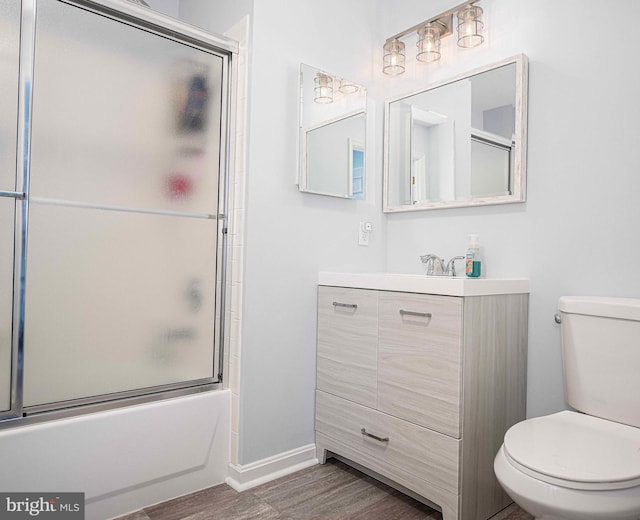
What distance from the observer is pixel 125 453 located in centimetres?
170

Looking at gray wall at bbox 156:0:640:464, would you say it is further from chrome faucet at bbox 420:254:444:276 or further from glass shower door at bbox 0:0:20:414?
glass shower door at bbox 0:0:20:414

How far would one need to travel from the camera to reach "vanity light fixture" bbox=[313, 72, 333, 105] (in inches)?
85.6

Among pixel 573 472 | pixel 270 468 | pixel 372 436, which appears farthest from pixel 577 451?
pixel 270 468

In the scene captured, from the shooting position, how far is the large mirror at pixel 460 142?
1936mm

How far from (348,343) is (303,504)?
0.66m

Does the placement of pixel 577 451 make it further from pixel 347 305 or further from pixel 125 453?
pixel 125 453

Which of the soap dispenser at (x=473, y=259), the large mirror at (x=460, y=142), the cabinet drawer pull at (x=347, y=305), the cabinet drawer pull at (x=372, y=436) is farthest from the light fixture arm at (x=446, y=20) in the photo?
the cabinet drawer pull at (x=372, y=436)

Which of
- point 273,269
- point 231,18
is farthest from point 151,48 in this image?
point 273,269

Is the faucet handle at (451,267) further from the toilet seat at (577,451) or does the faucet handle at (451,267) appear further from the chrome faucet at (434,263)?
the toilet seat at (577,451)

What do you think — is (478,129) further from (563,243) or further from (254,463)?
(254,463)

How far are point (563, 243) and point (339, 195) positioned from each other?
1.00 meters

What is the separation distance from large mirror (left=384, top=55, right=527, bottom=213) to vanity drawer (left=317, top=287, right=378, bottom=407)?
630 mm

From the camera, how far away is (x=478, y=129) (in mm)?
2059

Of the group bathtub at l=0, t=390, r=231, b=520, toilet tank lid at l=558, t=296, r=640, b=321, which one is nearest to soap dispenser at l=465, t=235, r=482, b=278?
toilet tank lid at l=558, t=296, r=640, b=321
